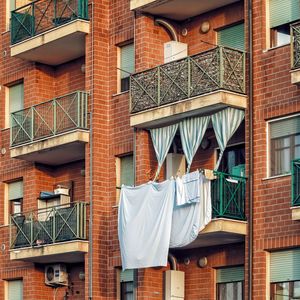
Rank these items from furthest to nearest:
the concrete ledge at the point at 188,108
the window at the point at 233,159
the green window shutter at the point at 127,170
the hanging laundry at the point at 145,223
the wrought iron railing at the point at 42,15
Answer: the wrought iron railing at the point at 42,15
the green window shutter at the point at 127,170
the hanging laundry at the point at 145,223
the window at the point at 233,159
the concrete ledge at the point at 188,108

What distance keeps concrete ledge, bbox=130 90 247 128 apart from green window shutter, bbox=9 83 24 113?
7958 mm

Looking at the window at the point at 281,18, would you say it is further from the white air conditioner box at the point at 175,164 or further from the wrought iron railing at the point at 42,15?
the wrought iron railing at the point at 42,15

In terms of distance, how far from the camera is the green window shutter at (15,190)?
45.6m

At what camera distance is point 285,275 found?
114 ft

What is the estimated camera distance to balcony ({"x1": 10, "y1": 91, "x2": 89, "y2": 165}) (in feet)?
136

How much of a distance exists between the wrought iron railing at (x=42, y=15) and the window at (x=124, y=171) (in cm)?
445

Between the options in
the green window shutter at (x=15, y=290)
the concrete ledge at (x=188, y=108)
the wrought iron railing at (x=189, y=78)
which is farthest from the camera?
the green window shutter at (x=15, y=290)

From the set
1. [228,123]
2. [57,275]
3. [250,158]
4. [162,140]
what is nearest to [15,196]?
[57,275]

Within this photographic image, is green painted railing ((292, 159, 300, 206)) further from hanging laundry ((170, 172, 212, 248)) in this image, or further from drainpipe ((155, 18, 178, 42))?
drainpipe ((155, 18, 178, 42))

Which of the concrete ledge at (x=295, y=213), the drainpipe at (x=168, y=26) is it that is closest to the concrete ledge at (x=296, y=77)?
the concrete ledge at (x=295, y=213)

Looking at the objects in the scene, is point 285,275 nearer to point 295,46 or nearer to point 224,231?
point 224,231

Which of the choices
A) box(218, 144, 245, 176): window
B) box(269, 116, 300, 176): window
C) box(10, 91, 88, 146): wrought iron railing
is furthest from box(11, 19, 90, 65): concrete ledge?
box(269, 116, 300, 176): window

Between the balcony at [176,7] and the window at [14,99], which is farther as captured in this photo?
the window at [14,99]

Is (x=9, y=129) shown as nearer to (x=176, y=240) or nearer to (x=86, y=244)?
(x=86, y=244)
